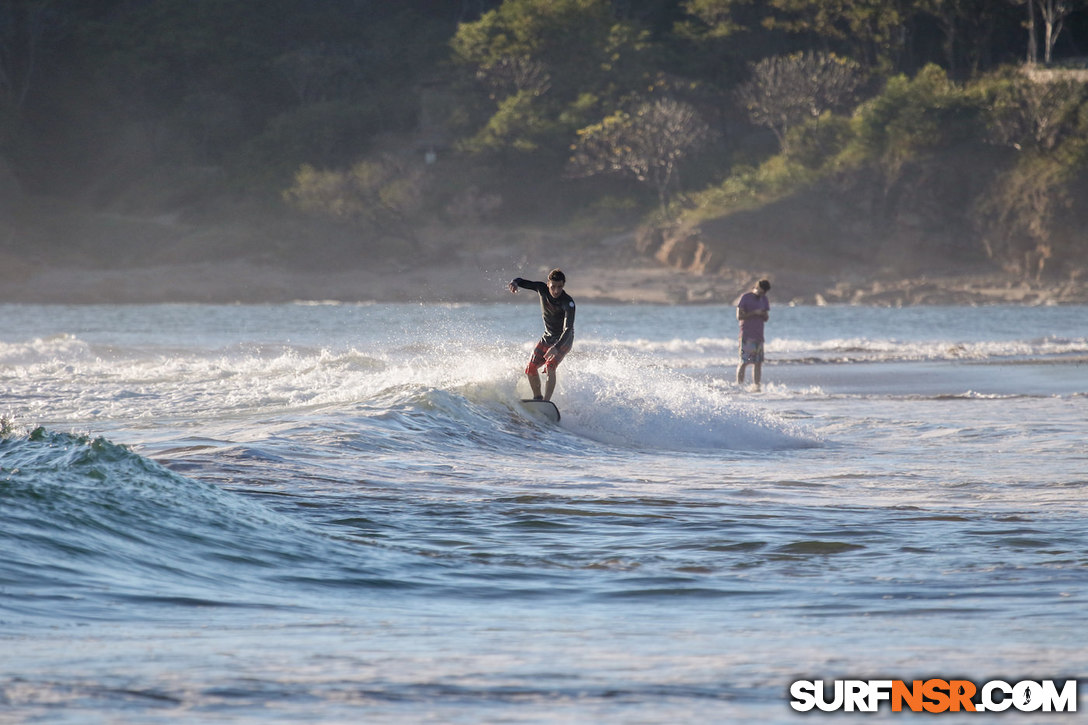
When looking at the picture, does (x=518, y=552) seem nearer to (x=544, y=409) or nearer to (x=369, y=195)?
(x=544, y=409)

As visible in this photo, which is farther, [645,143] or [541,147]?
[541,147]

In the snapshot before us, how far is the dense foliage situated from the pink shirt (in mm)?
38515

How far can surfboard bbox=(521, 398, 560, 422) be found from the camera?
40.4ft

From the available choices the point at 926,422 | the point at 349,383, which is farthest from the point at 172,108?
the point at 926,422

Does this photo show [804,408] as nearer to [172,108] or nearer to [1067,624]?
[1067,624]

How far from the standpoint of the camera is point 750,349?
17344 mm

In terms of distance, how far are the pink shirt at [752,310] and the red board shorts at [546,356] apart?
5583 millimetres

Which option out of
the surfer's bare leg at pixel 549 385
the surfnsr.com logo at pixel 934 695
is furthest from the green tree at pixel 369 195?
the surfnsr.com logo at pixel 934 695

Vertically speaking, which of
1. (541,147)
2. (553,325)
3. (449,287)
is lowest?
(553,325)

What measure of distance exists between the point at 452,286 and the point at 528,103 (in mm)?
10701

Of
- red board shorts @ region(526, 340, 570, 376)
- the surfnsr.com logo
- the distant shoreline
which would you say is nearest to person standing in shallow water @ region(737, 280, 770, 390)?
red board shorts @ region(526, 340, 570, 376)

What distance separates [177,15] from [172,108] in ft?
16.0

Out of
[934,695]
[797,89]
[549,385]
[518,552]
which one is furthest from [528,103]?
[934,695]

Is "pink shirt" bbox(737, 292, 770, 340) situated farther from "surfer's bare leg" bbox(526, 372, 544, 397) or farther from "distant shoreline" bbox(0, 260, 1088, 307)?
"distant shoreline" bbox(0, 260, 1088, 307)
